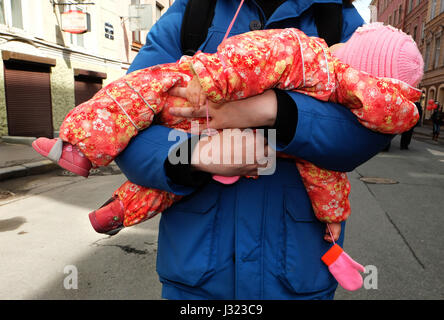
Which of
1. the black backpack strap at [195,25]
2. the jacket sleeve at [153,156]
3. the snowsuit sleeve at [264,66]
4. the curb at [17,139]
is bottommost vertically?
the curb at [17,139]

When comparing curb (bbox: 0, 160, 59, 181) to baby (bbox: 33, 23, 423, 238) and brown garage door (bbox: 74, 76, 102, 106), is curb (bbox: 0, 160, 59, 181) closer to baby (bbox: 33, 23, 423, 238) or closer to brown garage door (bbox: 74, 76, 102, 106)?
brown garage door (bbox: 74, 76, 102, 106)

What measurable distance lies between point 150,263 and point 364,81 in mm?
2827

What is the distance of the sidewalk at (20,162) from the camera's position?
704 cm

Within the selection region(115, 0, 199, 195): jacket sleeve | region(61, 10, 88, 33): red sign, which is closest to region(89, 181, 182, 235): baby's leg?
region(115, 0, 199, 195): jacket sleeve

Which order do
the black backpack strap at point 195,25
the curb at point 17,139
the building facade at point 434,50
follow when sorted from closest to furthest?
1. the black backpack strap at point 195,25
2. the curb at point 17,139
3. the building facade at point 434,50

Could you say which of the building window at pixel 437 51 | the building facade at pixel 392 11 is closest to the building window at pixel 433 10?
the building window at pixel 437 51

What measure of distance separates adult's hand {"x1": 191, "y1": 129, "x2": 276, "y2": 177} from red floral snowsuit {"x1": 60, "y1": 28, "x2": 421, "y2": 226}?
126 mm

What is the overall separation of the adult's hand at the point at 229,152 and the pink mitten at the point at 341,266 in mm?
442

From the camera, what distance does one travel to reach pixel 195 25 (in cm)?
119

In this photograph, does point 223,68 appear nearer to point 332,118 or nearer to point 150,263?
point 332,118

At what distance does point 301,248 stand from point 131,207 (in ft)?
2.20

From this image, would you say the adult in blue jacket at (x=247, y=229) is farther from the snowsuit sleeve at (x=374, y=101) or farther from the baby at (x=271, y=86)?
the snowsuit sleeve at (x=374, y=101)

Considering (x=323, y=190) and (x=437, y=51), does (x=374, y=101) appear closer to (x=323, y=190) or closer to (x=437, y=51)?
(x=323, y=190)
